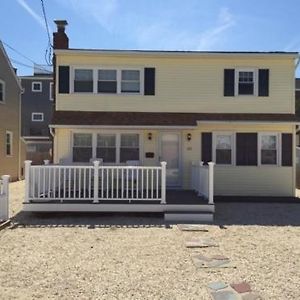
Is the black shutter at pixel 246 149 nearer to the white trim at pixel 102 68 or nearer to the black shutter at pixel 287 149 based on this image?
the black shutter at pixel 287 149

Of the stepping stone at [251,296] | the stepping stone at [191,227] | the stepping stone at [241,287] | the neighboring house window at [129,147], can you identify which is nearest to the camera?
the stepping stone at [251,296]

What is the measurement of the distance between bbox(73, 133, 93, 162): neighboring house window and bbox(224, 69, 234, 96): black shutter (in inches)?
219

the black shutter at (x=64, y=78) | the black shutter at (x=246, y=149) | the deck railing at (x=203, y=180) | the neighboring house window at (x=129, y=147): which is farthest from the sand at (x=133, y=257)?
the black shutter at (x=64, y=78)

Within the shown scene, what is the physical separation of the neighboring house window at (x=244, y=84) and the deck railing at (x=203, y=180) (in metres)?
3.37

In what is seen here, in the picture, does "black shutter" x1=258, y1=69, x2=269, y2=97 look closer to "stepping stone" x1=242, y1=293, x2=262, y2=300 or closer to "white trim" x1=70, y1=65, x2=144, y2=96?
"white trim" x1=70, y1=65, x2=144, y2=96

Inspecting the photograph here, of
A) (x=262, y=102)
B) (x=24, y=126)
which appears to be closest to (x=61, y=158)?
(x=262, y=102)

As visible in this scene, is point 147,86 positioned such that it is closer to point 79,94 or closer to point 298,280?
point 79,94

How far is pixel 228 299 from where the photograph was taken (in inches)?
204

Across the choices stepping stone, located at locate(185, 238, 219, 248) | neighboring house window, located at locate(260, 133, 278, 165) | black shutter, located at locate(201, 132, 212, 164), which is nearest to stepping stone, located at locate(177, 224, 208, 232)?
stepping stone, located at locate(185, 238, 219, 248)

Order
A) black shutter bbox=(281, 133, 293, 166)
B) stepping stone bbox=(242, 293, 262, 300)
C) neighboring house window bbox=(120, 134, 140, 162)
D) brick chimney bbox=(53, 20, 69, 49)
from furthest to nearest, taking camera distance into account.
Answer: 1. brick chimney bbox=(53, 20, 69, 49)
2. black shutter bbox=(281, 133, 293, 166)
3. neighboring house window bbox=(120, 134, 140, 162)
4. stepping stone bbox=(242, 293, 262, 300)

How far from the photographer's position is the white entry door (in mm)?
16078

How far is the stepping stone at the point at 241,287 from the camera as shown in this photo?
554 centimetres

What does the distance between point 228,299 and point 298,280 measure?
1.45m

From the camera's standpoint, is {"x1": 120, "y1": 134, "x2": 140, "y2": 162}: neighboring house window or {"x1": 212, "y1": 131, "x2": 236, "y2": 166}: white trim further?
{"x1": 212, "y1": 131, "x2": 236, "y2": 166}: white trim
